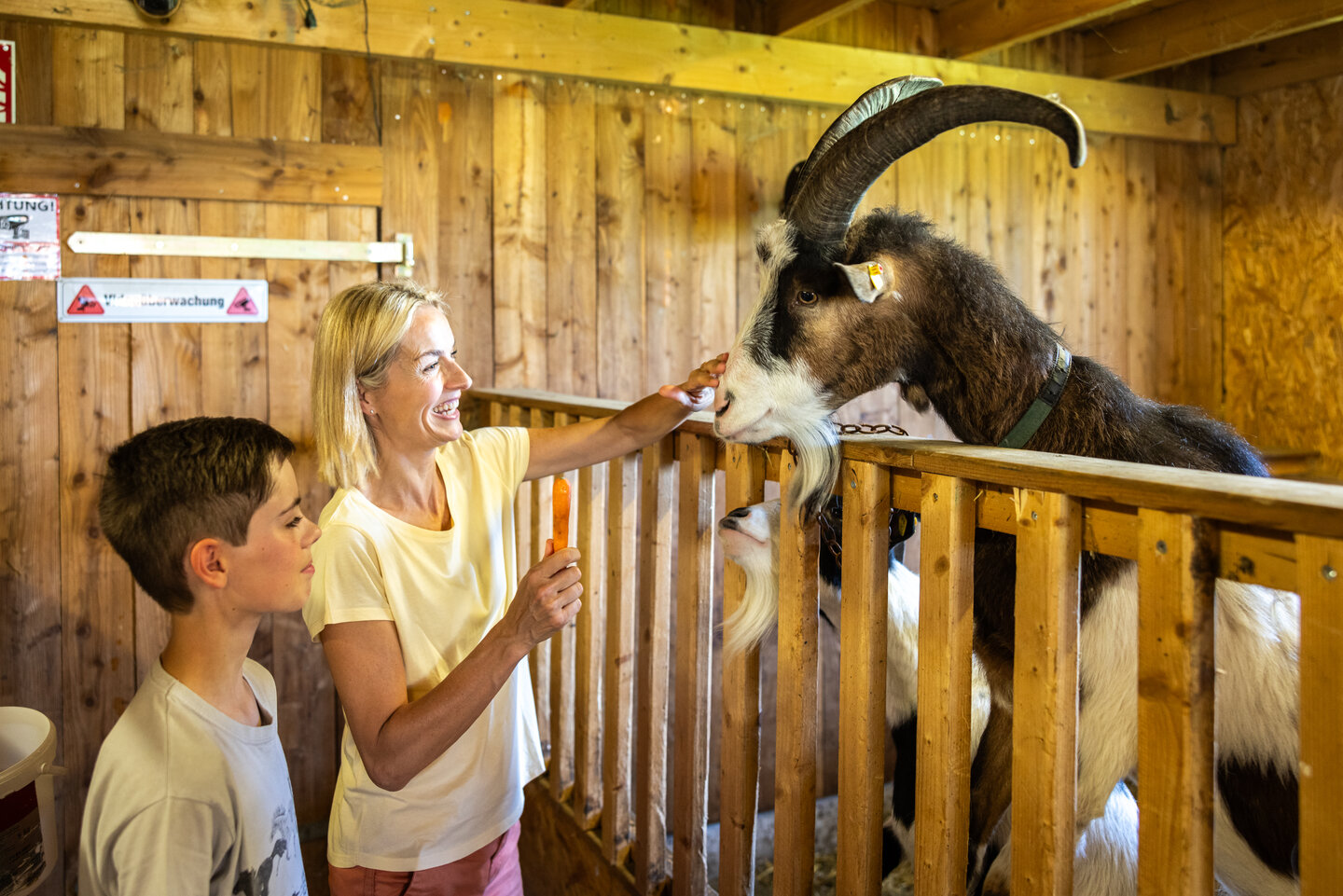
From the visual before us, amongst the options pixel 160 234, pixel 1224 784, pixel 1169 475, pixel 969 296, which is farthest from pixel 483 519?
pixel 160 234

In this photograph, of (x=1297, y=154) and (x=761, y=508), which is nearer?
(x=761, y=508)

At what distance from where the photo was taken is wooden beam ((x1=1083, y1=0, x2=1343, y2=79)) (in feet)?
11.7

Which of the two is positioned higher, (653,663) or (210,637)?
(210,637)

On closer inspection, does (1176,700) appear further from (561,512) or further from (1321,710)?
(561,512)

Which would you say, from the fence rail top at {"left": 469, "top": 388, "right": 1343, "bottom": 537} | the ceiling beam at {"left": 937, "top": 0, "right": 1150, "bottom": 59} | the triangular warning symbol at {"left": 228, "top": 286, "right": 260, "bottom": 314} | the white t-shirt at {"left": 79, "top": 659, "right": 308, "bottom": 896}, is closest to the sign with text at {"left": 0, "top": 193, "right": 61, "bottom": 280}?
the triangular warning symbol at {"left": 228, "top": 286, "right": 260, "bottom": 314}

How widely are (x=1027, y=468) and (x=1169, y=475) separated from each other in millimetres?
164

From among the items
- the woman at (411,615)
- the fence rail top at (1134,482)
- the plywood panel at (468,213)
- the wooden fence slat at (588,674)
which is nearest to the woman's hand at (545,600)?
the woman at (411,615)

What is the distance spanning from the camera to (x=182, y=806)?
1112mm

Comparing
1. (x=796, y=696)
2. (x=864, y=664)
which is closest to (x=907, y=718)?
(x=796, y=696)

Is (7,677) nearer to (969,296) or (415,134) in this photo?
(415,134)

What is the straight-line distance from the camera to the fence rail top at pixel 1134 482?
2.82 feet

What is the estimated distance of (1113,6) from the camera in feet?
10.9

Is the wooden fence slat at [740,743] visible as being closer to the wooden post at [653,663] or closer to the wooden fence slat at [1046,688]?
the wooden post at [653,663]

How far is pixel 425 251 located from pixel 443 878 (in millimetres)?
2427
